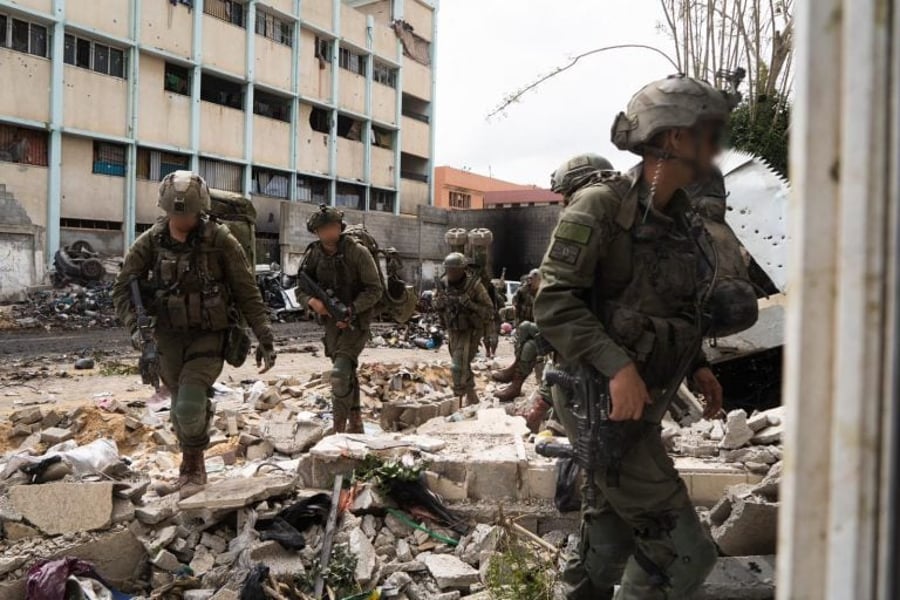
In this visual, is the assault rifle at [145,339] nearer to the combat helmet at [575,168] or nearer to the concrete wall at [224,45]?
the combat helmet at [575,168]

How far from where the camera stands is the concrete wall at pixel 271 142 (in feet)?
74.5

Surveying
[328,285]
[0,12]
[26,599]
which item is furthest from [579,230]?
[0,12]

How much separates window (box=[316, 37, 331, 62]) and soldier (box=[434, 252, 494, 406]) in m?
19.6

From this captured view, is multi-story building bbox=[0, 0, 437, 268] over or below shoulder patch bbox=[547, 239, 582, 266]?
over

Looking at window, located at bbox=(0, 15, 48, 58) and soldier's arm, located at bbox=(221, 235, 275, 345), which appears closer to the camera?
soldier's arm, located at bbox=(221, 235, 275, 345)

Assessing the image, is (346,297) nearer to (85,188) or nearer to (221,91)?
(85,188)

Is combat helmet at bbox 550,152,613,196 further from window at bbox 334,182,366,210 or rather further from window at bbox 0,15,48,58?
window at bbox 334,182,366,210

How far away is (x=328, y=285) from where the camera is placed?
5535mm

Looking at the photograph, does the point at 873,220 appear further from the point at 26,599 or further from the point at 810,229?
the point at 26,599

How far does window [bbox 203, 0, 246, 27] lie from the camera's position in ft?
70.3

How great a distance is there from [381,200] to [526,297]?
69.5 ft

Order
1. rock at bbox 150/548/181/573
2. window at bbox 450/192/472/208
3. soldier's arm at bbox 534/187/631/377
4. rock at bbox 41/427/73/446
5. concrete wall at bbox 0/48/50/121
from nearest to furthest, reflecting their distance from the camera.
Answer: soldier's arm at bbox 534/187/631/377, rock at bbox 150/548/181/573, rock at bbox 41/427/73/446, concrete wall at bbox 0/48/50/121, window at bbox 450/192/472/208

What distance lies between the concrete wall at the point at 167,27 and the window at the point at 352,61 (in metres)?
6.51

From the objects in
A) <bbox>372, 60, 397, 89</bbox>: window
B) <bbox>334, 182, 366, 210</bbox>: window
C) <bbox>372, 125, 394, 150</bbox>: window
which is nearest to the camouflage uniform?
<bbox>334, 182, 366, 210</bbox>: window
